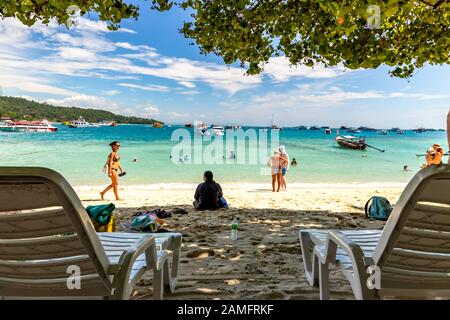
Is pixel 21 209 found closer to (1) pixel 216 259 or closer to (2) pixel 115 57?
(1) pixel 216 259

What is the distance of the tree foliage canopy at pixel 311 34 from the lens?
7.21 m

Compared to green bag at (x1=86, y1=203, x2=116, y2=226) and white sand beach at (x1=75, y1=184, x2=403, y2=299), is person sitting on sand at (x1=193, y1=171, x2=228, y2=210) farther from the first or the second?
green bag at (x1=86, y1=203, x2=116, y2=226)

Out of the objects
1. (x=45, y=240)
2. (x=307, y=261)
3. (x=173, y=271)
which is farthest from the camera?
(x=307, y=261)

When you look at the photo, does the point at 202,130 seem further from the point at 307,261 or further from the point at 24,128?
the point at 307,261

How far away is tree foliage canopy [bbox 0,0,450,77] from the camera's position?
721 cm

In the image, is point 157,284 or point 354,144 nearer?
point 157,284

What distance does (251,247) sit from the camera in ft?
15.5

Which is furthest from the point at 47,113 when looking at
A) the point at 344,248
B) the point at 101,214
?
the point at 344,248

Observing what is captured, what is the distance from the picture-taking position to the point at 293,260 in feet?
13.6

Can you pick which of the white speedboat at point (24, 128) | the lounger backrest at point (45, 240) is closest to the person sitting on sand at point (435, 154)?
the lounger backrest at point (45, 240)

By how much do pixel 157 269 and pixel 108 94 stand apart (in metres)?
126

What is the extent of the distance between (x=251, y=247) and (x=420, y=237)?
9.91 ft

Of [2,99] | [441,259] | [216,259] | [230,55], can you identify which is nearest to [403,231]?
[441,259]

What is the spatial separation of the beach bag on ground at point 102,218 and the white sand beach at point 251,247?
1.24 metres
